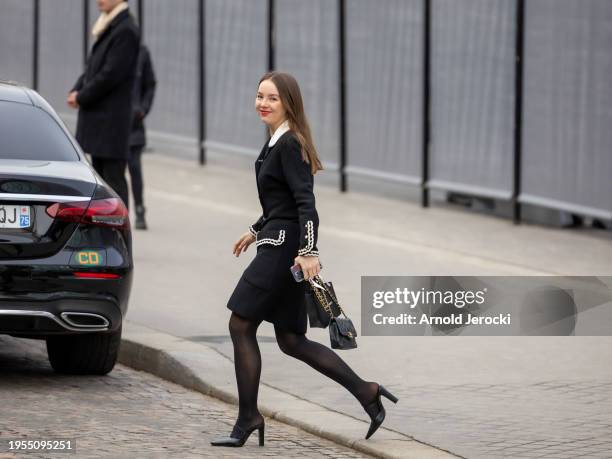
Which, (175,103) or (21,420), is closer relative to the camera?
(21,420)

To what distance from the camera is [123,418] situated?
24.9ft

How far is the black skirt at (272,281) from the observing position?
6.87 metres

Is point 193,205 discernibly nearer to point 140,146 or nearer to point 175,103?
point 140,146

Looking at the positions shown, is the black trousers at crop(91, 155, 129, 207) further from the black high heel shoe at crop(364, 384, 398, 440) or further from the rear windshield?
the black high heel shoe at crop(364, 384, 398, 440)

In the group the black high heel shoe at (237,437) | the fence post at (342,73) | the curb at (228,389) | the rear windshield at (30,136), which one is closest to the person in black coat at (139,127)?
the fence post at (342,73)

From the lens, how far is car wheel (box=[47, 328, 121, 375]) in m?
8.48

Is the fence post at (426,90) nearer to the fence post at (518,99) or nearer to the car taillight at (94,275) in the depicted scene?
the fence post at (518,99)

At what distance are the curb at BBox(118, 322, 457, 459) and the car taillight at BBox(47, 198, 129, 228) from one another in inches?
34.4

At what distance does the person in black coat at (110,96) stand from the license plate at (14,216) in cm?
417

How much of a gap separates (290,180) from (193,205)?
9032 millimetres

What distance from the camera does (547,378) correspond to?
331 inches

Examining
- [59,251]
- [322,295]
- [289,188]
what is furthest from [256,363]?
[59,251]

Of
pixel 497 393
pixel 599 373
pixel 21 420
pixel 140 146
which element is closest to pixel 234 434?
pixel 21 420

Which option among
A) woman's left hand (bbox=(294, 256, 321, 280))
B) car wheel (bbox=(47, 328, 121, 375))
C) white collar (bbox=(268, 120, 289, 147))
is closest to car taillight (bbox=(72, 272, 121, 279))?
car wheel (bbox=(47, 328, 121, 375))
